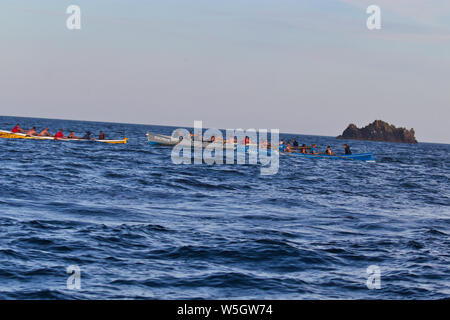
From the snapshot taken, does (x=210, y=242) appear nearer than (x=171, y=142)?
Yes

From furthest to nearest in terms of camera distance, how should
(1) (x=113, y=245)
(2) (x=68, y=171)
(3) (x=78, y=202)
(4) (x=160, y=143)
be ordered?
(4) (x=160, y=143) < (2) (x=68, y=171) < (3) (x=78, y=202) < (1) (x=113, y=245)

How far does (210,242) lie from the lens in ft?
43.5

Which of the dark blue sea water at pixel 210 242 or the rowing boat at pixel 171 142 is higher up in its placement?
the rowing boat at pixel 171 142

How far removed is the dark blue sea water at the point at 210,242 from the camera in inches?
379

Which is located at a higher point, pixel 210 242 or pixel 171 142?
pixel 171 142

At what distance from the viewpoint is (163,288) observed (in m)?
9.27

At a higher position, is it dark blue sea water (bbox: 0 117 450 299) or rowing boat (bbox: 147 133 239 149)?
rowing boat (bbox: 147 133 239 149)

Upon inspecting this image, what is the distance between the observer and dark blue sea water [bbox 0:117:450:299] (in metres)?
9.62

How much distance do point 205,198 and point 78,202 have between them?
609 cm

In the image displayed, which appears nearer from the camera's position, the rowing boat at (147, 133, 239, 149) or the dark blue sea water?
the dark blue sea water

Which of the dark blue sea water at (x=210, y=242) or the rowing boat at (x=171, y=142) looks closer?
the dark blue sea water at (x=210, y=242)

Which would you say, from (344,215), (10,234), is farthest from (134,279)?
(344,215)
